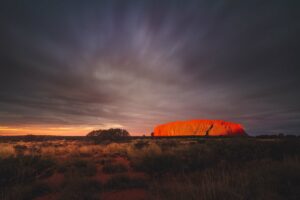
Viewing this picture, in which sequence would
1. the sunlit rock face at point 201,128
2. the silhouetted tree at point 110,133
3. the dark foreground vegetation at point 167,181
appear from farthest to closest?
the sunlit rock face at point 201,128, the silhouetted tree at point 110,133, the dark foreground vegetation at point 167,181

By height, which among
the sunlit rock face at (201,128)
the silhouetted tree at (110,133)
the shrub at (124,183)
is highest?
the sunlit rock face at (201,128)

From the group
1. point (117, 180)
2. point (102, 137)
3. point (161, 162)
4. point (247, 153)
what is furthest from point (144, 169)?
point (102, 137)

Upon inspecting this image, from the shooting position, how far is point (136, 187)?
19.7 feet

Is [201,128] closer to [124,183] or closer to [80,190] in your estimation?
[124,183]

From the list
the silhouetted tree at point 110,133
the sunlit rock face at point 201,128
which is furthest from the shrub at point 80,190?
the sunlit rock face at point 201,128

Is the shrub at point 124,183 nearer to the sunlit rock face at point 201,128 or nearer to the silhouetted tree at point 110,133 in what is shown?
the silhouetted tree at point 110,133

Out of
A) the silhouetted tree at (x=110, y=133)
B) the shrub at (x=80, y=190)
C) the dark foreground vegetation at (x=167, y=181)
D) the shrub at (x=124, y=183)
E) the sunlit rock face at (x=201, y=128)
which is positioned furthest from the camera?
the sunlit rock face at (x=201, y=128)

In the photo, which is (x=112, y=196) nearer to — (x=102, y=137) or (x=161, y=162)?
(x=161, y=162)

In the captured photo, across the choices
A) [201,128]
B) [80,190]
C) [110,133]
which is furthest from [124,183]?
[201,128]

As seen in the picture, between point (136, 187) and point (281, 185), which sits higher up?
point (281, 185)

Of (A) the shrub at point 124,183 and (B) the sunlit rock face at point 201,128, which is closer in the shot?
(A) the shrub at point 124,183

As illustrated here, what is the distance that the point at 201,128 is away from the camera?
113375mm

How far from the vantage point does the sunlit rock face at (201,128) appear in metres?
108

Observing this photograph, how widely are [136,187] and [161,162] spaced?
198cm
